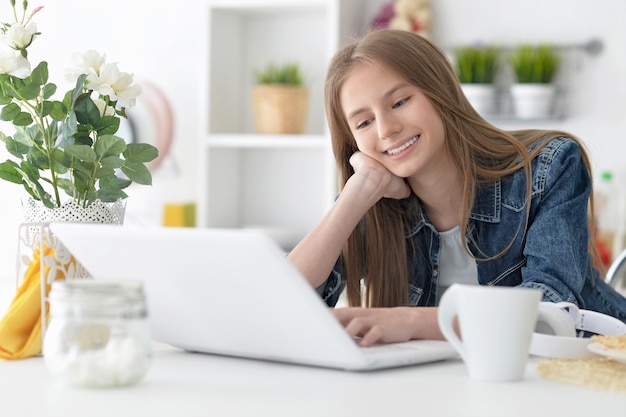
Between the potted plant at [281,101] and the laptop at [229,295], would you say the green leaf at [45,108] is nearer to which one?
the laptop at [229,295]

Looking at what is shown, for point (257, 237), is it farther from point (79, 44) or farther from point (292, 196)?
point (79, 44)

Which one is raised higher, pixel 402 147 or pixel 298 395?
pixel 402 147

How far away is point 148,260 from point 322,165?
2.59 metres

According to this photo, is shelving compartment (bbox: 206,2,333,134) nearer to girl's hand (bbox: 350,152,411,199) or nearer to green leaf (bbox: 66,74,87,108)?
girl's hand (bbox: 350,152,411,199)

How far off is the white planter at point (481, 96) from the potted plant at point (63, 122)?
212cm

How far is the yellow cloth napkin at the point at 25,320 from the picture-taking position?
1.18 metres

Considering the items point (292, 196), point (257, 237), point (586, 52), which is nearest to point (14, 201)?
point (292, 196)

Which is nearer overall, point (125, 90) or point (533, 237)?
point (125, 90)

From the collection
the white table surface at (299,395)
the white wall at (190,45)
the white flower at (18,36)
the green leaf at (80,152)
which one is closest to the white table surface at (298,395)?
the white table surface at (299,395)

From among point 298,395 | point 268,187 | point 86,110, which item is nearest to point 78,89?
point 86,110

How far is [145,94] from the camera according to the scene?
3748 millimetres

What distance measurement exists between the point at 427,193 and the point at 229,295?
0.84 metres

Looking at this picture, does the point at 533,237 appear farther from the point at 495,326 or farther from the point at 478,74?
the point at 478,74

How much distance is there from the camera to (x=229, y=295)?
1051 millimetres
